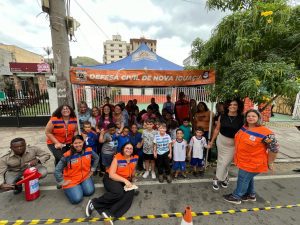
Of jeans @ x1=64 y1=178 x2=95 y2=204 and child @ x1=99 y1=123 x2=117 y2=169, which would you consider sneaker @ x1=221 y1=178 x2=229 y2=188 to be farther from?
jeans @ x1=64 y1=178 x2=95 y2=204

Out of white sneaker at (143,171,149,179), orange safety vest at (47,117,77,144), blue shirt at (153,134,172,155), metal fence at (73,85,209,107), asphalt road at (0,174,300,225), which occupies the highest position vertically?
metal fence at (73,85,209,107)

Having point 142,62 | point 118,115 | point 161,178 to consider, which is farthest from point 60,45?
point 161,178

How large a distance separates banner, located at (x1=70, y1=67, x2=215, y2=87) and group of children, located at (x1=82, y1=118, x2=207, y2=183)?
977 mm

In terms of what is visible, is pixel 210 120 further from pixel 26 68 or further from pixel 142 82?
pixel 26 68

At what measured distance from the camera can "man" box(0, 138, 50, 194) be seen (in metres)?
3.10

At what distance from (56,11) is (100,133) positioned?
296 centimetres

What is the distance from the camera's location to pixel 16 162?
3191mm

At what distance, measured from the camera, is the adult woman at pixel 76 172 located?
3.03m

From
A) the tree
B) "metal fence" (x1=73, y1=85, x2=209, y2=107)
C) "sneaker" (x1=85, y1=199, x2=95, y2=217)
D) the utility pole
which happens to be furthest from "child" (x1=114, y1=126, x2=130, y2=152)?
the tree

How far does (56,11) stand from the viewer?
3719 mm

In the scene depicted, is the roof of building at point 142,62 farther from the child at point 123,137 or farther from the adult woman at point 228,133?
the adult woman at point 228,133

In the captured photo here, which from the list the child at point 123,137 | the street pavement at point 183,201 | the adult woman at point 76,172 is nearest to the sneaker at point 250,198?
the street pavement at point 183,201

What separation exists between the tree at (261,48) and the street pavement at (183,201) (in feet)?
6.51

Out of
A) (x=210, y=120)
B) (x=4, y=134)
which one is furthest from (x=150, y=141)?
(x=4, y=134)
